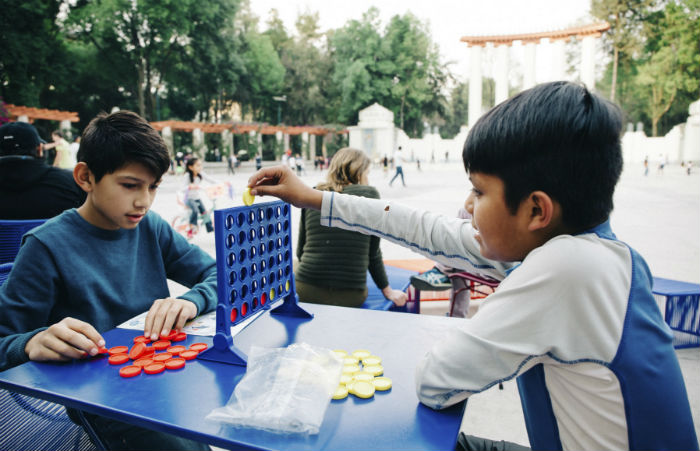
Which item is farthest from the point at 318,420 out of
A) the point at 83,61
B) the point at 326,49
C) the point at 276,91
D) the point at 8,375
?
the point at 326,49

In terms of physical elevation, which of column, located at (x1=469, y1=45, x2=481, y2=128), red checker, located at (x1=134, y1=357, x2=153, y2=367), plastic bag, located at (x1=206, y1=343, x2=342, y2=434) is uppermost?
column, located at (x1=469, y1=45, x2=481, y2=128)

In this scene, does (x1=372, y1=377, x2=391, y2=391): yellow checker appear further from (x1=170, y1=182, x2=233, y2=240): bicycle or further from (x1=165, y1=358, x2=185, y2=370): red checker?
(x1=170, y1=182, x2=233, y2=240): bicycle

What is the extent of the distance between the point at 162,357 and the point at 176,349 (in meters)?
0.06

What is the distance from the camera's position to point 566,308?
2.89 feet

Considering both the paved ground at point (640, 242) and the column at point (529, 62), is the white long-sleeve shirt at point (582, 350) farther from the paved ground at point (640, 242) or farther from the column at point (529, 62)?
the column at point (529, 62)

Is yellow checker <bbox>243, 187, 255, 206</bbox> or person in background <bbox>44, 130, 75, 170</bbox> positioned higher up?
person in background <bbox>44, 130, 75, 170</bbox>

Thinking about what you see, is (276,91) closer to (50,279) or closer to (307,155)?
(307,155)

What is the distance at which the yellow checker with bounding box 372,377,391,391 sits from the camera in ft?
3.74

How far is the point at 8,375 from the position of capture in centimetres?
120

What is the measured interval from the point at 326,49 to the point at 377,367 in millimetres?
55664

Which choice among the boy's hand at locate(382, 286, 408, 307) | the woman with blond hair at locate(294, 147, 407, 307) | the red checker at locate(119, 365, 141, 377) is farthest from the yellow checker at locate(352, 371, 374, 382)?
the boy's hand at locate(382, 286, 408, 307)

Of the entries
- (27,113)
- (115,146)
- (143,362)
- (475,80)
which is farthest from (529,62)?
(143,362)

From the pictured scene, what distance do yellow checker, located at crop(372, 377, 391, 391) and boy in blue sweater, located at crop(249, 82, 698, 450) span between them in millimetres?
127

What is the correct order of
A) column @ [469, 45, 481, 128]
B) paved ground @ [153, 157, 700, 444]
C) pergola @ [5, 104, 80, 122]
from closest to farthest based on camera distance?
paved ground @ [153, 157, 700, 444]
pergola @ [5, 104, 80, 122]
column @ [469, 45, 481, 128]
